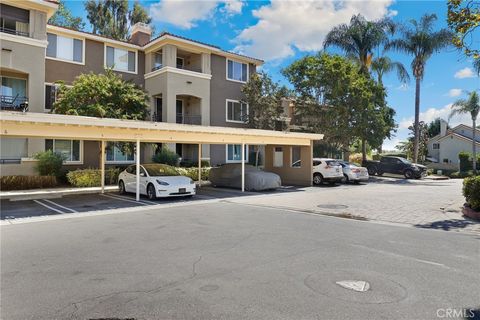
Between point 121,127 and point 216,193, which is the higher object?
point 121,127

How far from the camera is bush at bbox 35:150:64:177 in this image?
60.5 feet

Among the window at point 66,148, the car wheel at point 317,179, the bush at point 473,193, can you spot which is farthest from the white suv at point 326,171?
the window at point 66,148

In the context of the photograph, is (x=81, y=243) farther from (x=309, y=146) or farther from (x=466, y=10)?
(x=309, y=146)

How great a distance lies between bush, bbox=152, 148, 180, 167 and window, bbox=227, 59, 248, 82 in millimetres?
8383

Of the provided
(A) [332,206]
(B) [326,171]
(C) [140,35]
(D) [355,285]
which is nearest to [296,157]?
(B) [326,171]

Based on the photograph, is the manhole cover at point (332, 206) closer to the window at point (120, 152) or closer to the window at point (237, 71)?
the window at point (120, 152)

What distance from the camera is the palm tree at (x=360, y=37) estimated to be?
2928 cm

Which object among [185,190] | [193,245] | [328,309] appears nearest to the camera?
[328,309]

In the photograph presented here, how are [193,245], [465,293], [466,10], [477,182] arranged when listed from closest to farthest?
[465,293], [193,245], [466,10], [477,182]

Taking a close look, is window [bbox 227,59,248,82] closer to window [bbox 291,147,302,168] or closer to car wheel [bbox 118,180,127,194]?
window [bbox 291,147,302,168]

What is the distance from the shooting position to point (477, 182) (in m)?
10.4

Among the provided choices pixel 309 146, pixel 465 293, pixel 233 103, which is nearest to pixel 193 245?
pixel 465 293

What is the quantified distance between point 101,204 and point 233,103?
53.1ft

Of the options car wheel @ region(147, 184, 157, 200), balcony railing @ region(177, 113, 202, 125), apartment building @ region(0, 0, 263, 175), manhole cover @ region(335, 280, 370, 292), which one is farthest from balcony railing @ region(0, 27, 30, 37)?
manhole cover @ region(335, 280, 370, 292)
